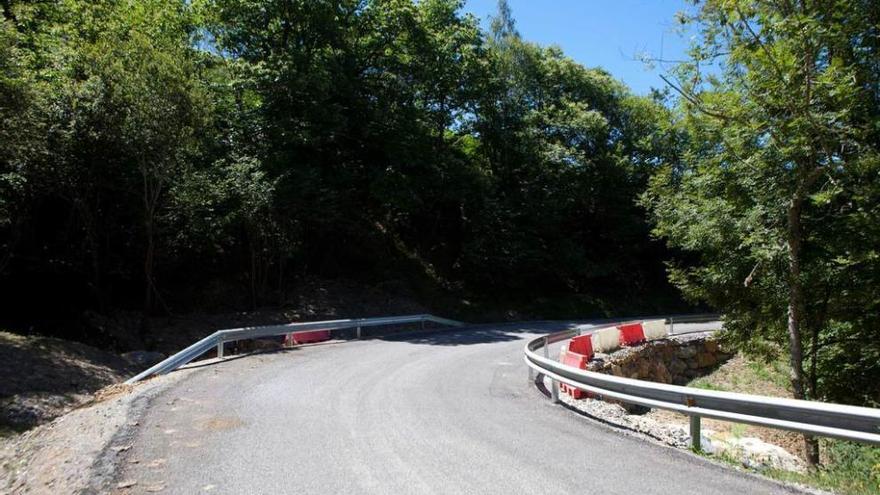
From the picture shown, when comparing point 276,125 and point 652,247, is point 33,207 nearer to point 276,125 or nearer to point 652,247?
point 276,125

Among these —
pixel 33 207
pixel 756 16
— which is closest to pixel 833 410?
pixel 756 16

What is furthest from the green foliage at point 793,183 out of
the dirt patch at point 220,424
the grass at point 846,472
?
the dirt patch at point 220,424

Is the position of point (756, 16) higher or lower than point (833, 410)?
higher

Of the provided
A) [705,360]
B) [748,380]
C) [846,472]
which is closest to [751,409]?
[846,472]

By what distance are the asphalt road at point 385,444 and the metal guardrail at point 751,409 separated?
554 mm

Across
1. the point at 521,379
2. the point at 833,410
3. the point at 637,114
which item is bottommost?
the point at 521,379

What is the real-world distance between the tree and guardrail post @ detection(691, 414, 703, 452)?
484 cm

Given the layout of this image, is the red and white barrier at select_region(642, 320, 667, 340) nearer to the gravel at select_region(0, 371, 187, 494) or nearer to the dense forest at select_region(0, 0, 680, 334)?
the dense forest at select_region(0, 0, 680, 334)

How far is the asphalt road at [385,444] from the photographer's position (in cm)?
485

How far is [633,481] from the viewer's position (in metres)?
4.90

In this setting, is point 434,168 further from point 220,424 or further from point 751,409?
point 751,409

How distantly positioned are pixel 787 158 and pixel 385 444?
8544mm

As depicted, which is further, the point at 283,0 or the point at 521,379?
the point at 283,0

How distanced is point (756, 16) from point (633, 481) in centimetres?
877
